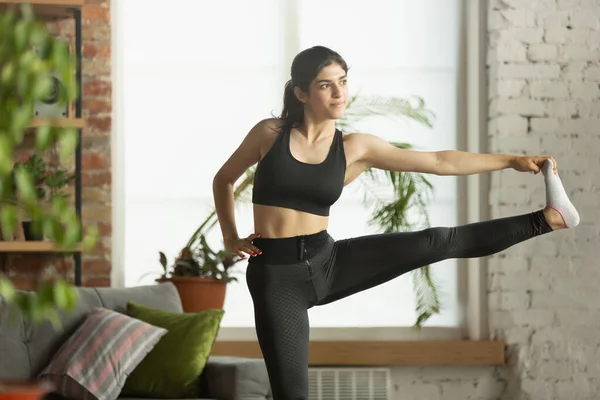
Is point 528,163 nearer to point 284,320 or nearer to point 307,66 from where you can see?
point 307,66

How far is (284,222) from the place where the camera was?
2.78 meters

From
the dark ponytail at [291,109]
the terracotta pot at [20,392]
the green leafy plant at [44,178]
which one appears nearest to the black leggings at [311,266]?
the dark ponytail at [291,109]

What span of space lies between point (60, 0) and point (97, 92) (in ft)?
1.66

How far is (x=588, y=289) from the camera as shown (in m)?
4.69

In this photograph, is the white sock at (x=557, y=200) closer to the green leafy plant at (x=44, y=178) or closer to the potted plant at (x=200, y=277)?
the potted plant at (x=200, y=277)

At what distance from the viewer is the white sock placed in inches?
110

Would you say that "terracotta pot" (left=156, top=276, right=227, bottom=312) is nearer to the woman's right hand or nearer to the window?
the window

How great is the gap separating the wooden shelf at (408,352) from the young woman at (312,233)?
173 cm

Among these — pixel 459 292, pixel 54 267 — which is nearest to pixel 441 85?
pixel 459 292

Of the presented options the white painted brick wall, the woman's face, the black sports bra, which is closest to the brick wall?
the white painted brick wall

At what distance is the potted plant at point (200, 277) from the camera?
14.1 ft

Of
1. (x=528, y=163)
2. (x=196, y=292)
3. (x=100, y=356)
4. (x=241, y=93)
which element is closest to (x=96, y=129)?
(x=241, y=93)

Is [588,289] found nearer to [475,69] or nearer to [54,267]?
[475,69]

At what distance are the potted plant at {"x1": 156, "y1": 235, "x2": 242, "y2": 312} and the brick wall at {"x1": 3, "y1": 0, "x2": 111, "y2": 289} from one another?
0.38 m
